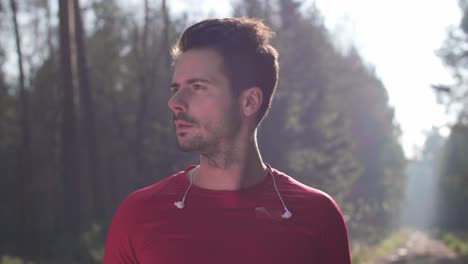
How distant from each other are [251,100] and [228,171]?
365 millimetres

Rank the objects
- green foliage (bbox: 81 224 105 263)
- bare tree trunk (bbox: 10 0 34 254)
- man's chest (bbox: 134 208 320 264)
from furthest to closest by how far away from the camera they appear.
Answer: bare tree trunk (bbox: 10 0 34 254) → green foliage (bbox: 81 224 105 263) → man's chest (bbox: 134 208 320 264)

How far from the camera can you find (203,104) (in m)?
3.14

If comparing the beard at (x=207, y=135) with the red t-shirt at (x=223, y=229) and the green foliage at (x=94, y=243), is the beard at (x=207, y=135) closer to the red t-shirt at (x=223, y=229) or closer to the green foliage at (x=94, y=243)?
the red t-shirt at (x=223, y=229)

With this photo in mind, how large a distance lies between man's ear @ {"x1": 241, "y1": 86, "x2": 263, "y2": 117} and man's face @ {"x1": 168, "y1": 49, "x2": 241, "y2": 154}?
5 cm

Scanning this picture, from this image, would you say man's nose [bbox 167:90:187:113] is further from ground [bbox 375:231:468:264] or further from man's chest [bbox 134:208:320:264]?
ground [bbox 375:231:468:264]

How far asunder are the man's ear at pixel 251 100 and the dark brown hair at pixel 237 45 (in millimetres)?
24

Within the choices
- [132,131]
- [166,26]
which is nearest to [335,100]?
[132,131]

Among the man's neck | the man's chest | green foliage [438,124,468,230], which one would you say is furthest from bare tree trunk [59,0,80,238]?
green foliage [438,124,468,230]

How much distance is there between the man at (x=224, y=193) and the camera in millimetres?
3037

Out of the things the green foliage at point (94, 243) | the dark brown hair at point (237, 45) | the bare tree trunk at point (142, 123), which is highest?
the dark brown hair at point (237, 45)

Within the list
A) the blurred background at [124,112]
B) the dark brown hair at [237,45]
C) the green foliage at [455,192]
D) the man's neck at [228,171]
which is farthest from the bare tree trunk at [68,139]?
the green foliage at [455,192]

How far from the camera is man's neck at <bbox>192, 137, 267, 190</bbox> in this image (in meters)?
3.19

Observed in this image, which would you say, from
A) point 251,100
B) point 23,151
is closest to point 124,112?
point 23,151

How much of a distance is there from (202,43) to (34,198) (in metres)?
35.8
